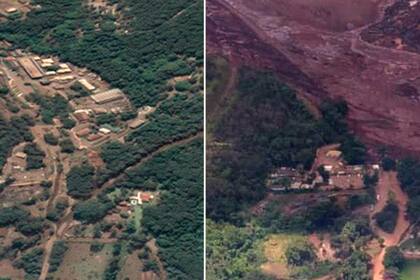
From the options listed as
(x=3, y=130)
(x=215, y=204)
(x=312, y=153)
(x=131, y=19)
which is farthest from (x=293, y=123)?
(x=3, y=130)

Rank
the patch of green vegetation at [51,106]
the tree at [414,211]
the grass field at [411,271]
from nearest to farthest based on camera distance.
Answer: the grass field at [411,271]
the tree at [414,211]
the patch of green vegetation at [51,106]

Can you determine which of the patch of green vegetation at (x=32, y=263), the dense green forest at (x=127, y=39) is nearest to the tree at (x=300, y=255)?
the dense green forest at (x=127, y=39)

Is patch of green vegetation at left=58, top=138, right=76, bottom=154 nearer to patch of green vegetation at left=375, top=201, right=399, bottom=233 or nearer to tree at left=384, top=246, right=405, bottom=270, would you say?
patch of green vegetation at left=375, top=201, right=399, bottom=233

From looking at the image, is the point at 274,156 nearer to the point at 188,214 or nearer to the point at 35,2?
the point at 188,214

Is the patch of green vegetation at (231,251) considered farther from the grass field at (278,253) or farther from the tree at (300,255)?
the tree at (300,255)

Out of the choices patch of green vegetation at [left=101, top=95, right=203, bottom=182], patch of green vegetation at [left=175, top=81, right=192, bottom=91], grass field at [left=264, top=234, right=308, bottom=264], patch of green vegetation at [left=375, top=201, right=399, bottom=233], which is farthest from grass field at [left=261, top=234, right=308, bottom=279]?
patch of green vegetation at [left=175, top=81, right=192, bottom=91]

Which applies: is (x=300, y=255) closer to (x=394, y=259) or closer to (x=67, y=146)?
(x=394, y=259)
